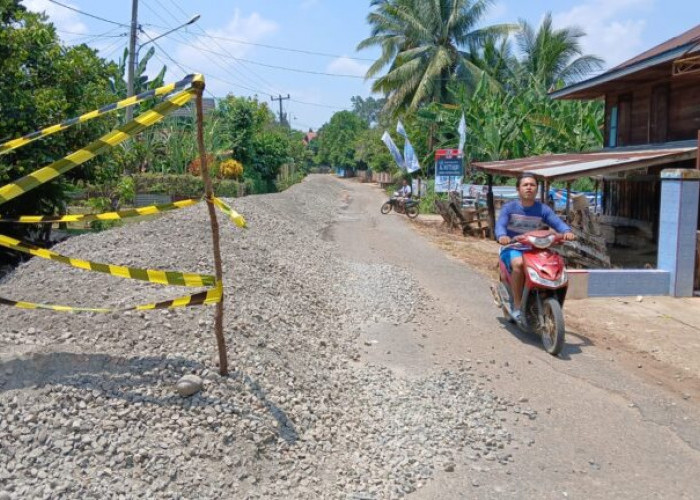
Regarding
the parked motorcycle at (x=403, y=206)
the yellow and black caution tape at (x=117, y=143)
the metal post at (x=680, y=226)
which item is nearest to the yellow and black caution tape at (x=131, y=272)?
the yellow and black caution tape at (x=117, y=143)

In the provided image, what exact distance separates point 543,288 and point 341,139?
9221cm

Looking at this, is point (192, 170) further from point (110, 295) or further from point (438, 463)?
point (438, 463)

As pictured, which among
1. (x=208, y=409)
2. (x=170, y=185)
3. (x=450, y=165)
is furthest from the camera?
(x=170, y=185)

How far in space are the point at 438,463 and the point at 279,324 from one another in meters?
2.57

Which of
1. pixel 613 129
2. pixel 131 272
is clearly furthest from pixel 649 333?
pixel 613 129

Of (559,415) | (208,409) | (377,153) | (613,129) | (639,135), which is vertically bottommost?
(559,415)

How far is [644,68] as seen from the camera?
40.5ft

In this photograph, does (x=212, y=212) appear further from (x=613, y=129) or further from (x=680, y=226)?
(x=613, y=129)

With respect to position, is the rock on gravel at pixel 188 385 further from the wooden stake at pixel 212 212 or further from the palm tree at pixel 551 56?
the palm tree at pixel 551 56

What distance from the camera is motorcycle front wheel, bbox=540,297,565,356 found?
6.32m

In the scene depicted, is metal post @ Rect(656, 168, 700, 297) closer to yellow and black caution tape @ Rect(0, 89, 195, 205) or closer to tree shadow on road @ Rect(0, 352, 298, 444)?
tree shadow on road @ Rect(0, 352, 298, 444)

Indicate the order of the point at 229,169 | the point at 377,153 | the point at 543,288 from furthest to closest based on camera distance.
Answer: the point at 377,153, the point at 229,169, the point at 543,288

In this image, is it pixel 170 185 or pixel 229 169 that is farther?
pixel 229 169

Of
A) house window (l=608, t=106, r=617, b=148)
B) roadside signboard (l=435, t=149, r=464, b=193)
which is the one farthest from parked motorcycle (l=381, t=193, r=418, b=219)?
house window (l=608, t=106, r=617, b=148)
